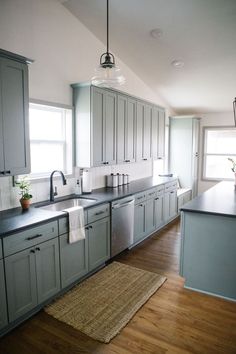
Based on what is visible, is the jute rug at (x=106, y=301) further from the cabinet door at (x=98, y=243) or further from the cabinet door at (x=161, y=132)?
the cabinet door at (x=161, y=132)

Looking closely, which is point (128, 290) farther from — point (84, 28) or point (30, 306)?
point (84, 28)

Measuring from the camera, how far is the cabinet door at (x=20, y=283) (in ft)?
6.90

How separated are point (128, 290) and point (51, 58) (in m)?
2.82

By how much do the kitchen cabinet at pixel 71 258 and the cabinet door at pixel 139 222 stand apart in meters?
1.18

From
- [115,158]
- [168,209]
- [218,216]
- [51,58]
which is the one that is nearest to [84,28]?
[51,58]

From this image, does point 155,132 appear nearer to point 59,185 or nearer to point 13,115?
point 59,185

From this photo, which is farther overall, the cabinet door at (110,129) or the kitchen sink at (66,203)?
the cabinet door at (110,129)

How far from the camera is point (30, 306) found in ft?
7.57

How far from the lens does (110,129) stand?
152 inches

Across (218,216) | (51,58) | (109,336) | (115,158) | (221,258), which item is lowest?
(109,336)

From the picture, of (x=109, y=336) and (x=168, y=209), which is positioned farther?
(x=168, y=209)

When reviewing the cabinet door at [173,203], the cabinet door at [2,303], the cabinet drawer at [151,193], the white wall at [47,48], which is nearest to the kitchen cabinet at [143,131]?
the cabinet drawer at [151,193]

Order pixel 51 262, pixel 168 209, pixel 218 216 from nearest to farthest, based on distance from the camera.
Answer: pixel 51 262 < pixel 218 216 < pixel 168 209

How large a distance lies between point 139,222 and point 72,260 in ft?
5.06
